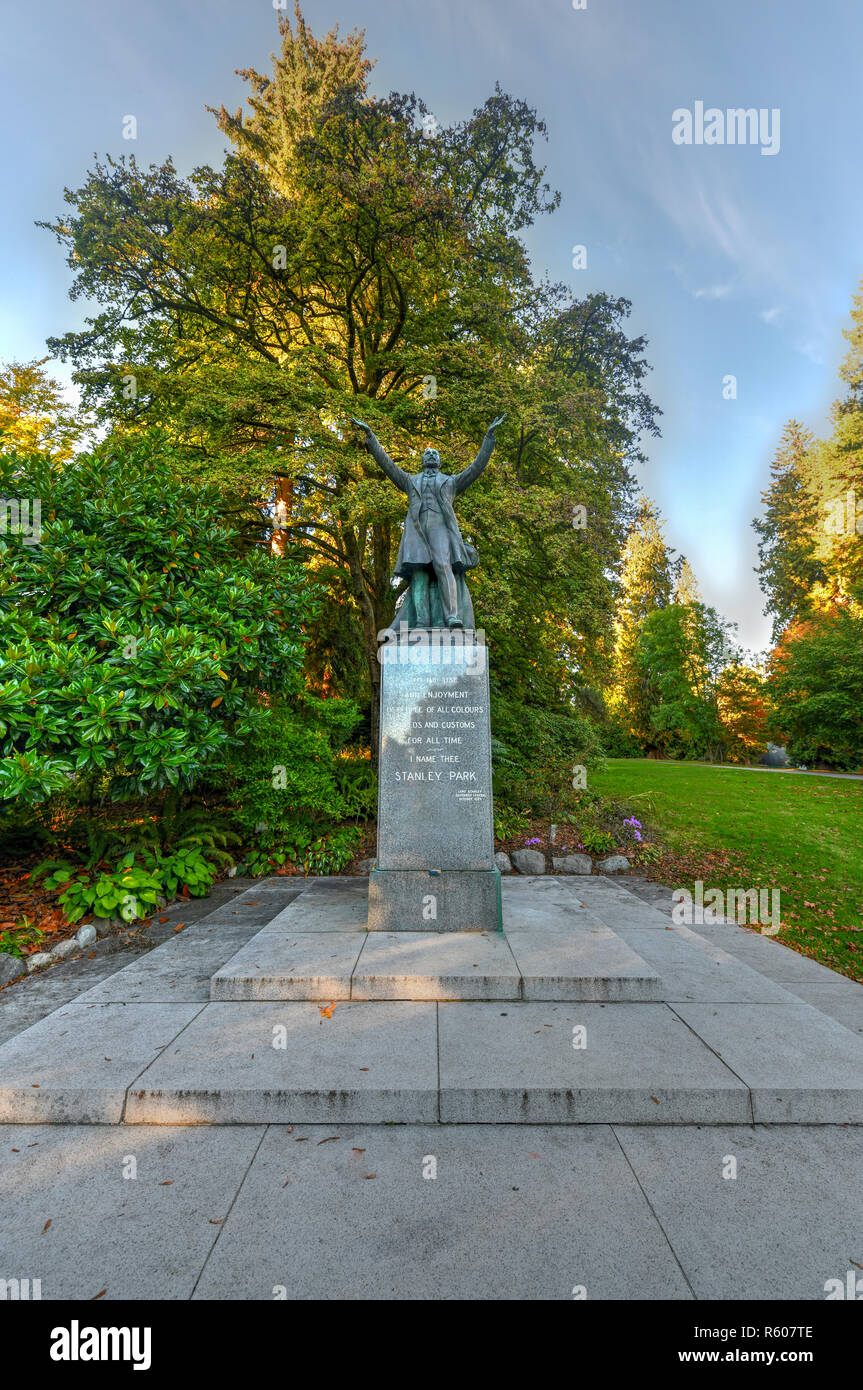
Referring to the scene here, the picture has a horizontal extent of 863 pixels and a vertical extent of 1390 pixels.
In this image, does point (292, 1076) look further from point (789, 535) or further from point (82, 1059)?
point (789, 535)

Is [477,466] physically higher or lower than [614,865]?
higher

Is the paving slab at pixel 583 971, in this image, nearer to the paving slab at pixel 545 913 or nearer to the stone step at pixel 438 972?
the stone step at pixel 438 972

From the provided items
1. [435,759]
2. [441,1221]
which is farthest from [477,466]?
[441,1221]

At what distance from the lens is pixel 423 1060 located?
3.39m

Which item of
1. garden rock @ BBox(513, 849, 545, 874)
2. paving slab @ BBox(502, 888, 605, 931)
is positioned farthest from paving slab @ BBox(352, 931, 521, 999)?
garden rock @ BBox(513, 849, 545, 874)

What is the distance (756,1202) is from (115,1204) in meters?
2.87

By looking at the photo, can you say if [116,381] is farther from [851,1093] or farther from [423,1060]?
[851,1093]

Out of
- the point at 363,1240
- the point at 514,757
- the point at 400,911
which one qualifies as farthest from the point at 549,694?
the point at 363,1240

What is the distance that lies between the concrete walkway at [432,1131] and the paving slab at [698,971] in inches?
1.4

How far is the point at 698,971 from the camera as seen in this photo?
4.79 m

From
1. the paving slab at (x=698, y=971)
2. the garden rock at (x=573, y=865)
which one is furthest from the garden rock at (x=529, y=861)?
the paving slab at (x=698, y=971)

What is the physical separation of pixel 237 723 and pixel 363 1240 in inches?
203

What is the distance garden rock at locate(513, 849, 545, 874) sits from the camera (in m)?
8.27

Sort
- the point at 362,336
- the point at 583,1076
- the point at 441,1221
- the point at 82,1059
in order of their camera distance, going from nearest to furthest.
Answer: the point at 441,1221
the point at 583,1076
the point at 82,1059
the point at 362,336
